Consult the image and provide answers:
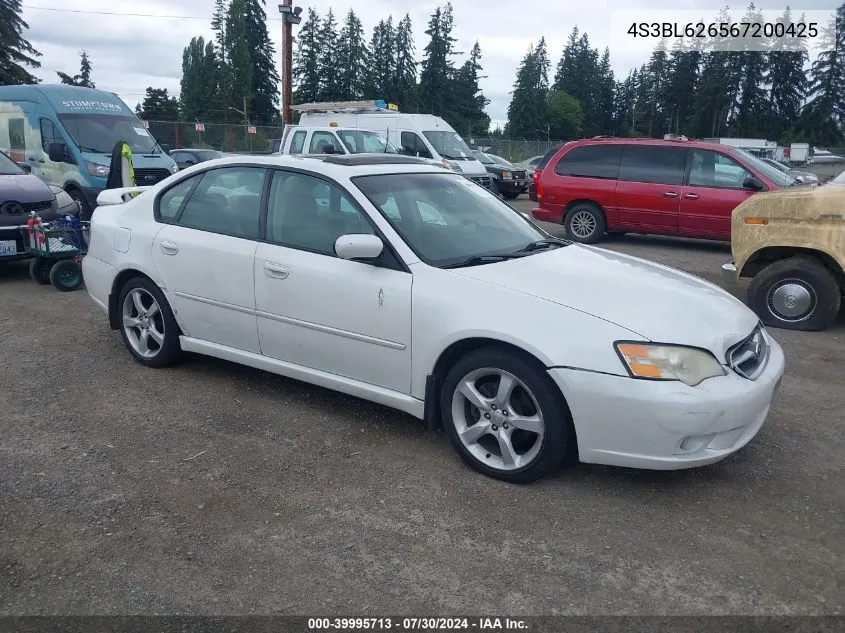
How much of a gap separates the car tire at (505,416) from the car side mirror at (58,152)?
1121cm

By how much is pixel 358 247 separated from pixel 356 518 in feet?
4.66

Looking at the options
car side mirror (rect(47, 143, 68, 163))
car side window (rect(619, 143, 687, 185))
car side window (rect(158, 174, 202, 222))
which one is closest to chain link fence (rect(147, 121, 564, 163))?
car side mirror (rect(47, 143, 68, 163))

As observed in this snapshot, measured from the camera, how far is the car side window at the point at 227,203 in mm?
4801

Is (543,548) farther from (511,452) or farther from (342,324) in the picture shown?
(342,324)

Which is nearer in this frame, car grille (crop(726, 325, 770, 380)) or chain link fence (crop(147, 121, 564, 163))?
car grille (crop(726, 325, 770, 380))

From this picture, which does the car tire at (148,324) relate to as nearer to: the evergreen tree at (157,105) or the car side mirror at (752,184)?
the car side mirror at (752,184)

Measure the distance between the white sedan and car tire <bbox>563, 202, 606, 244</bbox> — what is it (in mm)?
7866

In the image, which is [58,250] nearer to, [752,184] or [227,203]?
[227,203]

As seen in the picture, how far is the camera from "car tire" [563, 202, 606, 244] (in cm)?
1259

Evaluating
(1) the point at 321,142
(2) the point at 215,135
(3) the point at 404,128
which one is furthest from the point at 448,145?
(2) the point at 215,135

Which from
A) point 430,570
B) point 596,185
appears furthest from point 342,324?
point 596,185

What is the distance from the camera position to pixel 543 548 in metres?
3.22

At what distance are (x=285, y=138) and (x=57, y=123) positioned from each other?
506cm

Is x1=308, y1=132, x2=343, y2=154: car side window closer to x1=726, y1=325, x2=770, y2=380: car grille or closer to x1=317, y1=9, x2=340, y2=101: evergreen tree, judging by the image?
x1=726, y1=325, x2=770, y2=380: car grille
